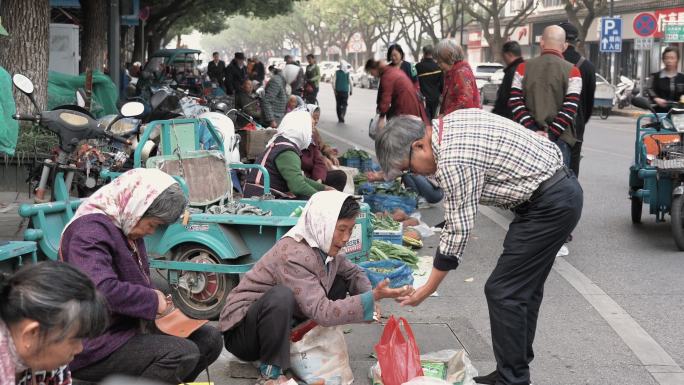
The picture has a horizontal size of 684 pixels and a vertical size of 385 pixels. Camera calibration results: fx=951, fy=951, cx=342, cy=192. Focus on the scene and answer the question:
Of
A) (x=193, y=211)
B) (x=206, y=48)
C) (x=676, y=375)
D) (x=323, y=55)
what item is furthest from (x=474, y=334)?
(x=206, y=48)

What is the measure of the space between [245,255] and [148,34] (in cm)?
3484

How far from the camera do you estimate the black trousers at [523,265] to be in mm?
4516

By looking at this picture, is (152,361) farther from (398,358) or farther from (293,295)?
(398,358)

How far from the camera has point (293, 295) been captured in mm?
4516

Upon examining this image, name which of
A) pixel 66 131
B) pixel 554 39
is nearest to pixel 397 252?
pixel 554 39

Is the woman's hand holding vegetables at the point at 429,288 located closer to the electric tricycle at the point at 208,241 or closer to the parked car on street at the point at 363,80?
the electric tricycle at the point at 208,241

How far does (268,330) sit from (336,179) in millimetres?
4457

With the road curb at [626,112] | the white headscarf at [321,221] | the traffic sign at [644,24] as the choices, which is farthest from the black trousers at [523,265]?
the road curb at [626,112]

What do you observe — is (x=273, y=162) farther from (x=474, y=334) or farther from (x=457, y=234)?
(x=457, y=234)

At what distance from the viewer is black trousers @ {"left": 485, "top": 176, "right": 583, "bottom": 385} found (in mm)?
4516

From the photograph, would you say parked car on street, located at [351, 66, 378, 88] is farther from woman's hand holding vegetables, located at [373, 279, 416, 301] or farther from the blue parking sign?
woman's hand holding vegetables, located at [373, 279, 416, 301]

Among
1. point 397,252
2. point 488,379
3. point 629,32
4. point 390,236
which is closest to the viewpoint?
point 488,379

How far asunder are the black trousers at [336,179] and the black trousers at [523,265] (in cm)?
419

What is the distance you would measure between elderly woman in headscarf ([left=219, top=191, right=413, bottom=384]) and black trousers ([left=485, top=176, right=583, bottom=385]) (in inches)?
Result: 19.0
